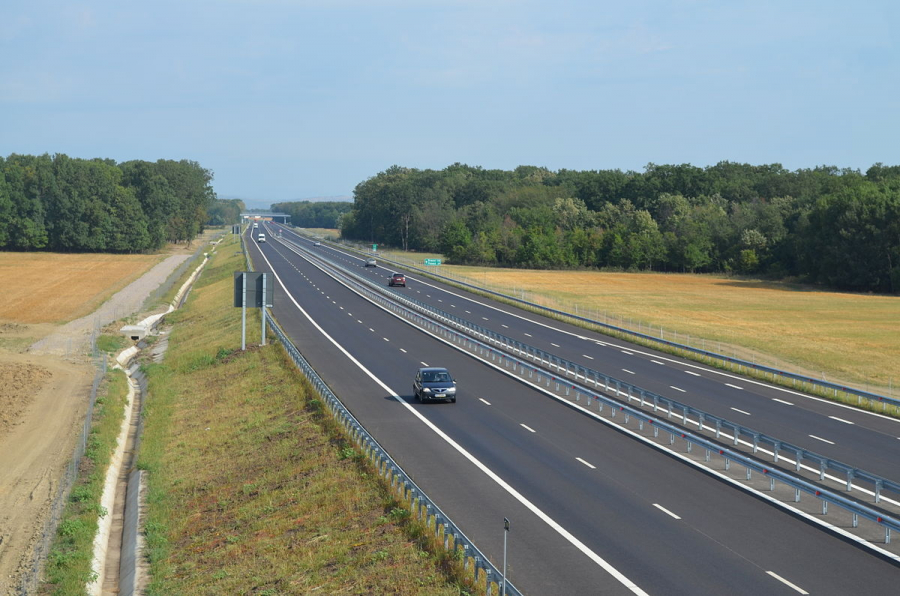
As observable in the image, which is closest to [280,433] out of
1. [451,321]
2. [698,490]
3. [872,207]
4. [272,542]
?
[272,542]

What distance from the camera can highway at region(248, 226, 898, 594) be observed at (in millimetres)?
16891

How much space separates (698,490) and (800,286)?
102 m

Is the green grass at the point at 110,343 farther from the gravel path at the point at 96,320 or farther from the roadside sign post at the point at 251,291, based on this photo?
the roadside sign post at the point at 251,291

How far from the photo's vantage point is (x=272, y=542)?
2217 cm

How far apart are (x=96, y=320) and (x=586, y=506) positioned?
64.1m

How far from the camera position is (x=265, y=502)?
25.9 metres

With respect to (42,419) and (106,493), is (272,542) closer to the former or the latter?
(106,493)

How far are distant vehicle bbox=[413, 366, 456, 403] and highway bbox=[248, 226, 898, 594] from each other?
1.40 feet

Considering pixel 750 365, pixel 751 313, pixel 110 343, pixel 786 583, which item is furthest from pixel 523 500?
pixel 751 313

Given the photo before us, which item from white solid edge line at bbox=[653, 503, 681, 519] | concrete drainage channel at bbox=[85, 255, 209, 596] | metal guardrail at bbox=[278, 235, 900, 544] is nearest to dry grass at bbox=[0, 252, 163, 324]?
metal guardrail at bbox=[278, 235, 900, 544]

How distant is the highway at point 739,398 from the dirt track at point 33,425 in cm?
2361

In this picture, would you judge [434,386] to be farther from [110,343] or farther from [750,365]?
[110,343]

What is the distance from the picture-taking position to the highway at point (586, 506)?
665 inches

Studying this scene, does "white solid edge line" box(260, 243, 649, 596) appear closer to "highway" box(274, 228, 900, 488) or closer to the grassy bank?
the grassy bank
